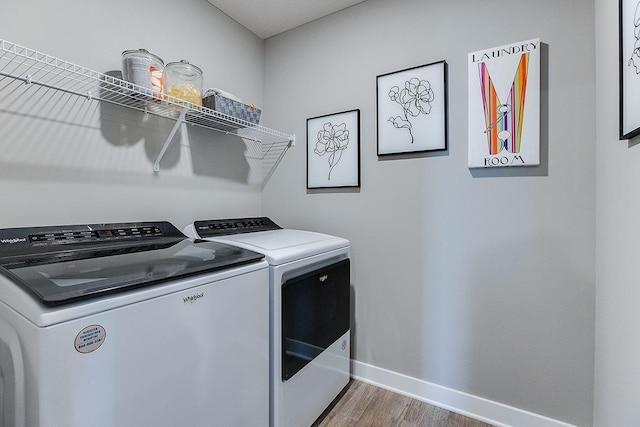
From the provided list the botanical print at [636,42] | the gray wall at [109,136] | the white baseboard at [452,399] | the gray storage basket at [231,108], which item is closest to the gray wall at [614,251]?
the botanical print at [636,42]

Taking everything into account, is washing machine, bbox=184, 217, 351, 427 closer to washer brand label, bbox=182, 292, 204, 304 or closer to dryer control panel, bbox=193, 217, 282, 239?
dryer control panel, bbox=193, 217, 282, 239

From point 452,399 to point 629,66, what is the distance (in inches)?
65.1

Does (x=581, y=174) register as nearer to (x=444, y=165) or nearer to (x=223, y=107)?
(x=444, y=165)

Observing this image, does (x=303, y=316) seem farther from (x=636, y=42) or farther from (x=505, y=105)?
(x=636, y=42)

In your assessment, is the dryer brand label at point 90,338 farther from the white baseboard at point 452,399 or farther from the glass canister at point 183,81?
the white baseboard at point 452,399

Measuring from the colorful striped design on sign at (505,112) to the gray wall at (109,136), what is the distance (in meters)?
1.53

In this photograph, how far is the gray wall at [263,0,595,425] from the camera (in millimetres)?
1349

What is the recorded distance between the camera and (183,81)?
4.99ft

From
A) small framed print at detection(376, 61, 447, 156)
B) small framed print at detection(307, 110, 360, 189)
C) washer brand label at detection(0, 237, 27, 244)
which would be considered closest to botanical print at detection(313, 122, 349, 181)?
small framed print at detection(307, 110, 360, 189)

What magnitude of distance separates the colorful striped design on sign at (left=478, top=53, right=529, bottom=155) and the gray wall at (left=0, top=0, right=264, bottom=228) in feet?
5.03

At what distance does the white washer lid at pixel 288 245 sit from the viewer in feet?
4.17

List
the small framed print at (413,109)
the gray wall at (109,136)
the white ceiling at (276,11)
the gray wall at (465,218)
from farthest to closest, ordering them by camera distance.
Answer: the white ceiling at (276,11) → the small framed print at (413,109) → the gray wall at (465,218) → the gray wall at (109,136)

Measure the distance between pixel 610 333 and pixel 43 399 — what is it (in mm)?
1740

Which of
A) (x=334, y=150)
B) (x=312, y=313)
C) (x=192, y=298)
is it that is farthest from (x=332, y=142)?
(x=192, y=298)
